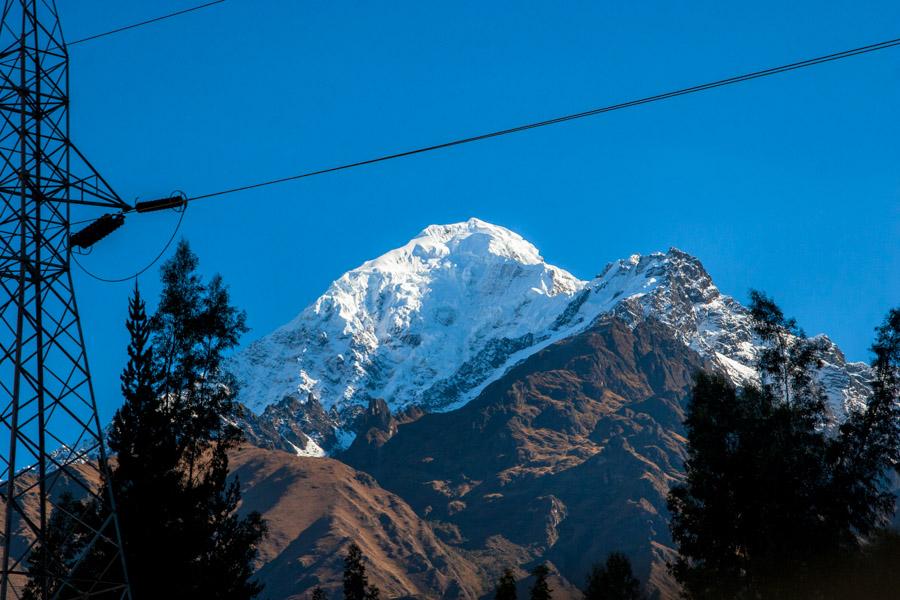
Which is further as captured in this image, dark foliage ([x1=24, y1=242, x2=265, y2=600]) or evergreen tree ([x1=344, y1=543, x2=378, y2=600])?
evergreen tree ([x1=344, y1=543, x2=378, y2=600])

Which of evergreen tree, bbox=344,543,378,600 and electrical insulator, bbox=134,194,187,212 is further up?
evergreen tree, bbox=344,543,378,600

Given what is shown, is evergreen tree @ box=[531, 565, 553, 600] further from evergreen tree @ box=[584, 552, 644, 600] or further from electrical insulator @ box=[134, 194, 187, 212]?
electrical insulator @ box=[134, 194, 187, 212]

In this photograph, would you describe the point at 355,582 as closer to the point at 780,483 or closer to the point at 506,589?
the point at 506,589

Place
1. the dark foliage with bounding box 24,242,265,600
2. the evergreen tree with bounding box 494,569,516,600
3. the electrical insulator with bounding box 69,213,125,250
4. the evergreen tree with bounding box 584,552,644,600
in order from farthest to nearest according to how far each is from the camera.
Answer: the evergreen tree with bounding box 494,569,516,600 < the evergreen tree with bounding box 584,552,644,600 < the dark foliage with bounding box 24,242,265,600 < the electrical insulator with bounding box 69,213,125,250

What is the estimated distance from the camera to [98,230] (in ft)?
89.6

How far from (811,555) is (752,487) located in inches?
151

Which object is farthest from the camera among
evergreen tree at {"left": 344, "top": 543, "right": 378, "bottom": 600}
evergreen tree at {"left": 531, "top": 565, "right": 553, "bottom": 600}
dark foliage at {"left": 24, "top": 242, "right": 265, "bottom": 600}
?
evergreen tree at {"left": 344, "top": 543, "right": 378, "bottom": 600}

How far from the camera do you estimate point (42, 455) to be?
23828mm

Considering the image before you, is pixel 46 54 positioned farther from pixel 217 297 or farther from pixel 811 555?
pixel 811 555

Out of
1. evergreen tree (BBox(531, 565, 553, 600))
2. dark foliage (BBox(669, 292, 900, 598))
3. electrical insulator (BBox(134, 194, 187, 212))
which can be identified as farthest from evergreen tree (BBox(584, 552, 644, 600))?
electrical insulator (BBox(134, 194, 187, 212))

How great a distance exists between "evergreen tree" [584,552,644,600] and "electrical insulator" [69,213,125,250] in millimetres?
67115

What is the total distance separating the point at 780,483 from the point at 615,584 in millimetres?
39598

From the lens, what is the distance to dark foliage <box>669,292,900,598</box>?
53188 mm

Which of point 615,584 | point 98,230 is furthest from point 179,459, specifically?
point 615,584
